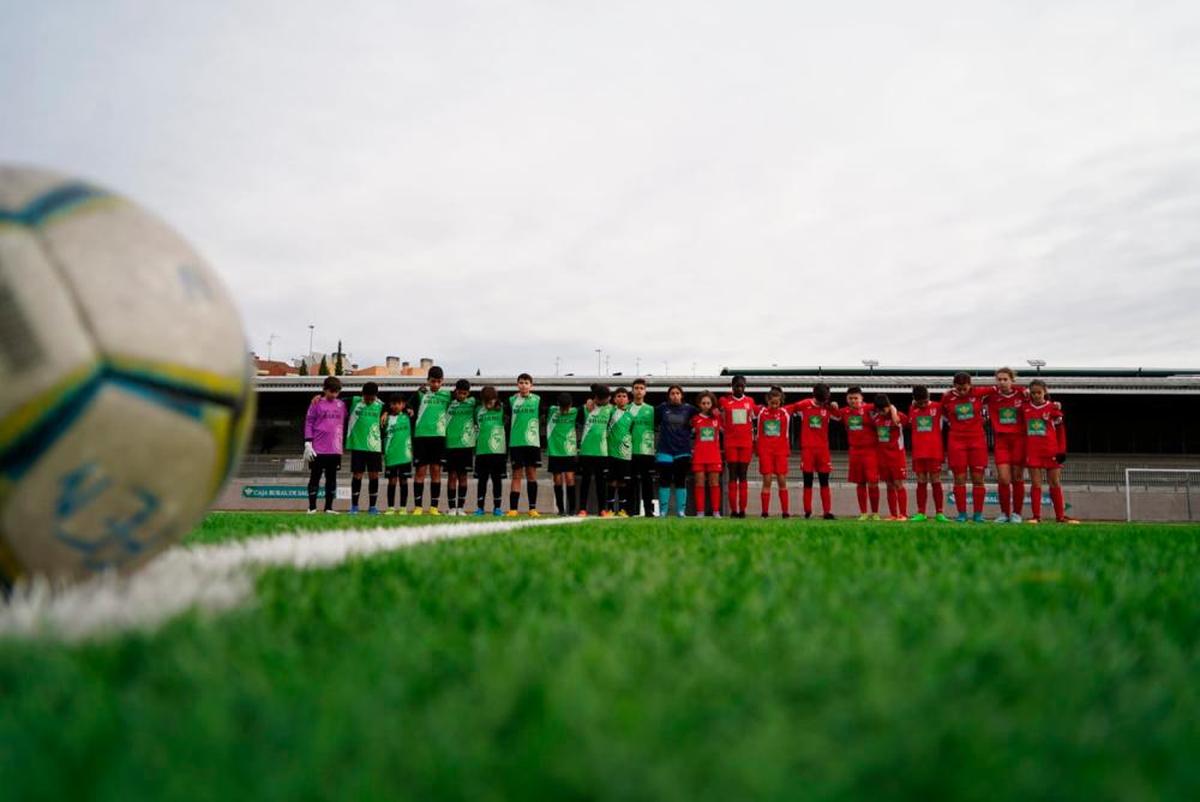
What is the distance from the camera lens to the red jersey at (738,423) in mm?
13156

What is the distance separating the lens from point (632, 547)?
167 inches

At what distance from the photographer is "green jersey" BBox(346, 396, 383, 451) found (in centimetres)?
1351

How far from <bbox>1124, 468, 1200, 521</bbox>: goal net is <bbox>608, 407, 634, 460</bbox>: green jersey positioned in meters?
15.2

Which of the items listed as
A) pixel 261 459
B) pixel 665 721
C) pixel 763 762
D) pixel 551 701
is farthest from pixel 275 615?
pixel 261 459

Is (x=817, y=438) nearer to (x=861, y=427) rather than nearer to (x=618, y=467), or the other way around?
(x=861, y=427)

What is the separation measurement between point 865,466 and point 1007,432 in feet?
7.13

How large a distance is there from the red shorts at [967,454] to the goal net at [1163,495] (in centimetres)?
1148

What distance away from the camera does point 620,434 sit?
43.1 ft

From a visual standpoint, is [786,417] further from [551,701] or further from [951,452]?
[551,701]

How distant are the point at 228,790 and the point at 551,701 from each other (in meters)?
0.46

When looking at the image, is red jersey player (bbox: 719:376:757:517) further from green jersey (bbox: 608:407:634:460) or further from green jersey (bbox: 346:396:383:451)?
green jersey (bbox: 346:396:383:451)

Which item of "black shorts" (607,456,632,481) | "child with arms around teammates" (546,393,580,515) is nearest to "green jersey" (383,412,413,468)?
"child with arms around teammates" (546,393,580,515)

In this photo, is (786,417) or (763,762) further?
(786,417)

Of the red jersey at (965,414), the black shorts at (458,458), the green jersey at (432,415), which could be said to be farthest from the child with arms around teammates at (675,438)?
the red jersey at (965,414)
